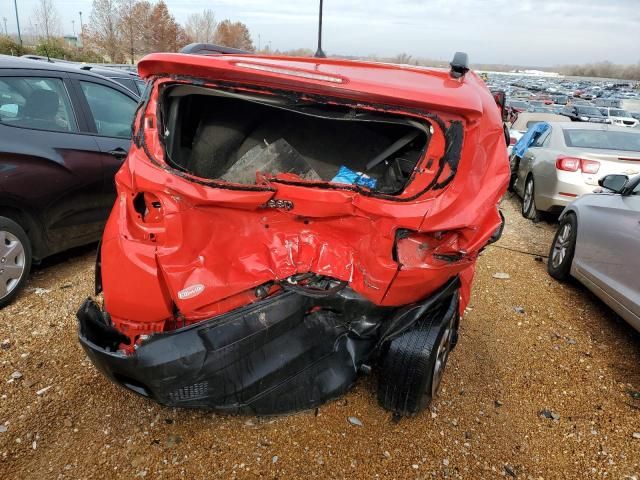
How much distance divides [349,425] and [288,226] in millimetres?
1140

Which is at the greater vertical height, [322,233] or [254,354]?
[322,233]

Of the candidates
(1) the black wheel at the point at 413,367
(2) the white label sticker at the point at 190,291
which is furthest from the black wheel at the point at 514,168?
(2) the white label sticker at the point at 190,291

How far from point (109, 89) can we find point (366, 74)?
10.4 ft

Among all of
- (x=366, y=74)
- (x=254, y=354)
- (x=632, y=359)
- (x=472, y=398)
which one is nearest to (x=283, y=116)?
(x=366, y=74)

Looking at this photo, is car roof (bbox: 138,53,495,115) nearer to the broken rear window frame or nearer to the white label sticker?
the broken rear window frame

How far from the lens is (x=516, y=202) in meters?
9.07

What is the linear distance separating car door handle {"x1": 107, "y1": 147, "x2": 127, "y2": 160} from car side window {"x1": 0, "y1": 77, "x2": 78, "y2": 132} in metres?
0.34

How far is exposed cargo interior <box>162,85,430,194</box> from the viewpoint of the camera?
8.58ft

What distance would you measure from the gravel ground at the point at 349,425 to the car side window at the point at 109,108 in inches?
67.1

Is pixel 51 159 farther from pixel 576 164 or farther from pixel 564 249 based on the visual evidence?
pixel 576 164

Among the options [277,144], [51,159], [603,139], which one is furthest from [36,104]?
[603,139]

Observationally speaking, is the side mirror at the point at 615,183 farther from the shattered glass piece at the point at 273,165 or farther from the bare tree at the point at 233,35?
the bare tree at the point at 233,35

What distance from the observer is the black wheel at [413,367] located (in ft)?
8.29

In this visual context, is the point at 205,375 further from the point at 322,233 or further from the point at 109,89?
the point at 109,89
